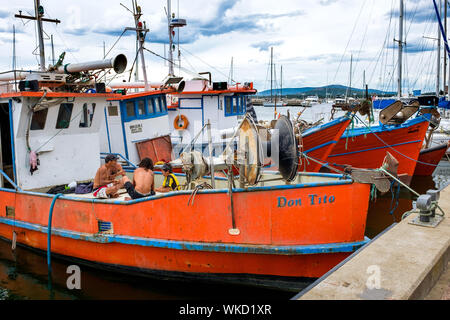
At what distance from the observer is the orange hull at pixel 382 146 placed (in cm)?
1302

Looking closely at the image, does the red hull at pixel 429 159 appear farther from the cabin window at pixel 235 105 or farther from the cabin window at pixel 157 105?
the cabin window at pixel 157 105

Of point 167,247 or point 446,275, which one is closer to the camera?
point 446,275

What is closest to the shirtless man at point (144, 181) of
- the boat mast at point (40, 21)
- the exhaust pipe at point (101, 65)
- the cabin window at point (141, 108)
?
the exhaust pipe at point (101, 65)

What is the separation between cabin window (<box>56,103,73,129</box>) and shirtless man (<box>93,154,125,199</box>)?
1356 mm

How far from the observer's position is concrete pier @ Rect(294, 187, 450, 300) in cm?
335

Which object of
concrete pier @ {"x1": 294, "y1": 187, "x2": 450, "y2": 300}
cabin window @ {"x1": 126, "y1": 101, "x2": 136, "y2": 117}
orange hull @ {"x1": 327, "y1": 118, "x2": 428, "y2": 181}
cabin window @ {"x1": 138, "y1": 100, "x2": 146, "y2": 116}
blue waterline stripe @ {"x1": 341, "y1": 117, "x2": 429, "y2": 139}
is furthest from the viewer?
orange hull @ {"x1": 327, "y1": 118, "x2": 428, "y2": 181}

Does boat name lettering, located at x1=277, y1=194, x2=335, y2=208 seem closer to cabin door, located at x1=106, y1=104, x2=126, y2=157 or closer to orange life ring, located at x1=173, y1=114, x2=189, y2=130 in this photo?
cabin door, located at x1=106, y1=104, x2=126, y2=157

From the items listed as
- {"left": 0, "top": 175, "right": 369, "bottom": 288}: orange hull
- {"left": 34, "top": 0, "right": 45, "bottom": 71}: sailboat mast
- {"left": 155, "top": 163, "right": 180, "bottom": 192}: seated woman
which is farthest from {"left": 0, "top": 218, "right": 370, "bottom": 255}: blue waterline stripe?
{"left": 34, "top": 0, "right": 45, "bottom": 71}: sailboat mast

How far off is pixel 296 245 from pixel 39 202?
4.82m

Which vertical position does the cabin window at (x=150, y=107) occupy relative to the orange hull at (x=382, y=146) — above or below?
above

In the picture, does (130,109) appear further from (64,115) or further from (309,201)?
(309,201)

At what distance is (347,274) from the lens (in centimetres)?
368
